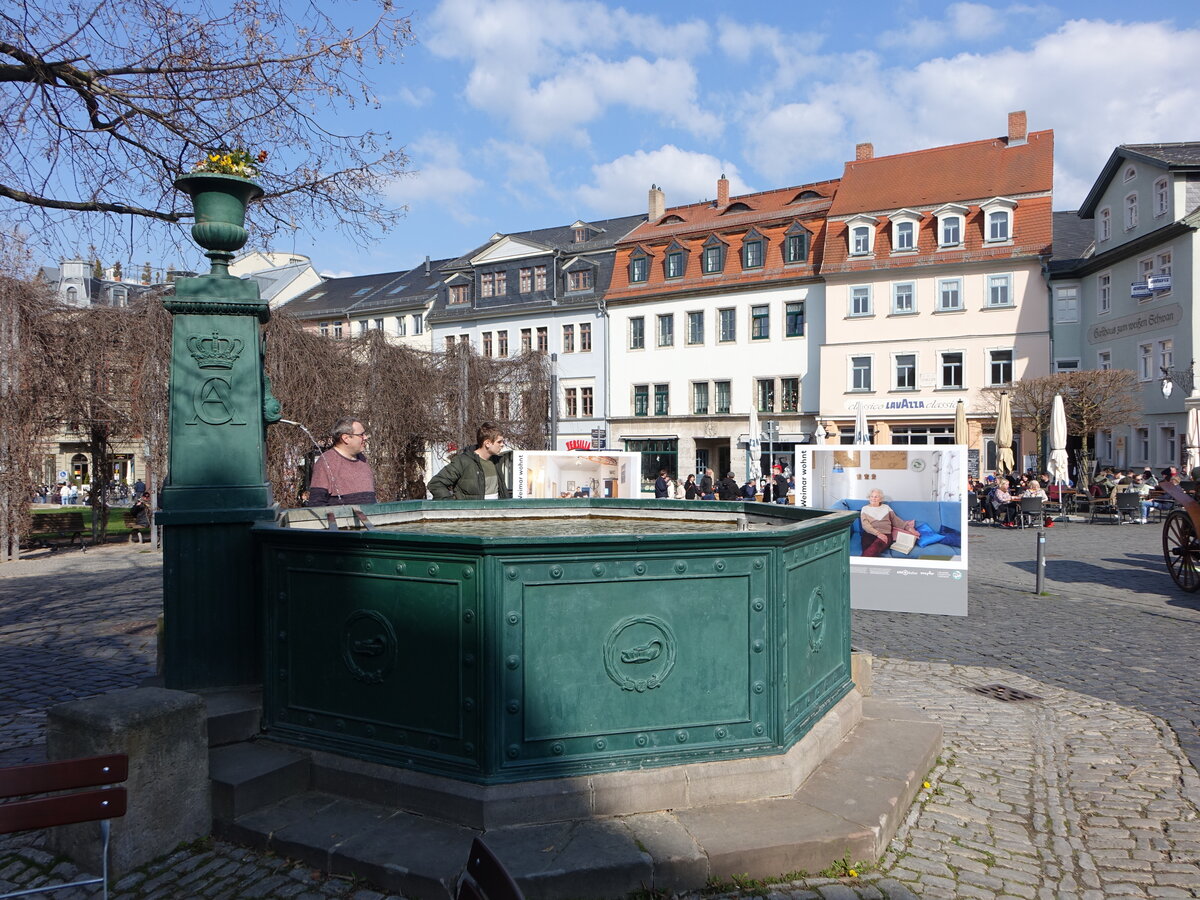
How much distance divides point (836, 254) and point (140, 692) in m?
40.4

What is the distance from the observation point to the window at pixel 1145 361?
33.1 metres

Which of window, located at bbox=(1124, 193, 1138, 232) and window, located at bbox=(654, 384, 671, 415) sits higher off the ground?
window, located at bbox=(1124, 193, 1138, 232)

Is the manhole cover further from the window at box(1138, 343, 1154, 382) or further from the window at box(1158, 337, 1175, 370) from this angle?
the window at box(1138, 343, 1154, 382)

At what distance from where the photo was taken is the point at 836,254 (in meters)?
40.9

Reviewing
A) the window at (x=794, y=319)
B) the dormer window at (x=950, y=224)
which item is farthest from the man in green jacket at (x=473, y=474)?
the window at (x=794, y=319)

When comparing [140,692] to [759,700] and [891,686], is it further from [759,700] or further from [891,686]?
[891,686]

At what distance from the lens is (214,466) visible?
457 cm

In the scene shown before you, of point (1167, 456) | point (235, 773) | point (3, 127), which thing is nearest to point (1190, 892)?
point (235, 773)

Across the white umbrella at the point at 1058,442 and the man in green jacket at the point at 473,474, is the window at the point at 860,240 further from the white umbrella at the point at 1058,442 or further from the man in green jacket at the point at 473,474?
the man in green jacket at the point at 473,474

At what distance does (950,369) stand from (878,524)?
103 feet

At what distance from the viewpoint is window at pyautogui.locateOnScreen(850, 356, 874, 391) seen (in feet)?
132

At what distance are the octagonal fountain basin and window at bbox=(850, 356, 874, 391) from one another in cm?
3750

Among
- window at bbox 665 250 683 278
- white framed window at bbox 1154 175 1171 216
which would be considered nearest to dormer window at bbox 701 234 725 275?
window at bbox 665 250 683 278

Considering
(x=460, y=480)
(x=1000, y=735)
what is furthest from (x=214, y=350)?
(x=1000, y=735)
